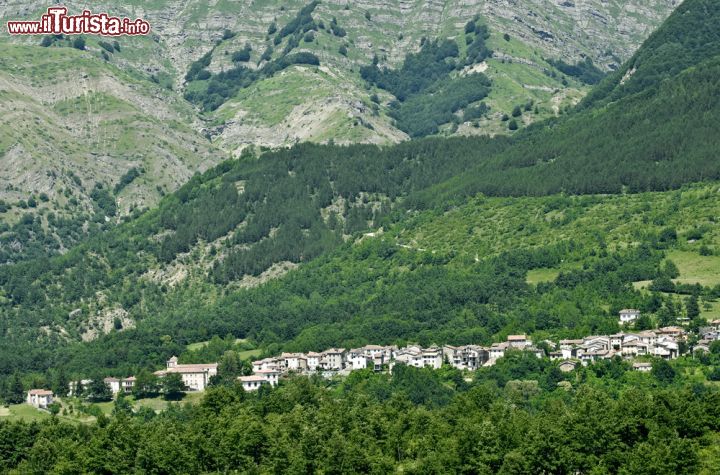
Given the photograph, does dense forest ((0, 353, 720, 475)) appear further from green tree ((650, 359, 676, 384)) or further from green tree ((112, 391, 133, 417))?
green tree ((112, 391, 133, 417))

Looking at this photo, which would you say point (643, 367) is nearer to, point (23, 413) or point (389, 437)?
point (389, 437)

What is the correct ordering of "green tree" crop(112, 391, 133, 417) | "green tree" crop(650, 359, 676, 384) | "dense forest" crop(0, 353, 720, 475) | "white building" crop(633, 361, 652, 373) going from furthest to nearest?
"green tree" crop(112, 391, 133, 417)
"white building" crop(633, 361, 652, 373)
"green tree" crop(650, 359, 676, 384)
"dense forest" crop(0, 353, 720, 475)

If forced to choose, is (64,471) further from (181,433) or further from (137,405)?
(137,405)

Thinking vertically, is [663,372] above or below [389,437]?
above

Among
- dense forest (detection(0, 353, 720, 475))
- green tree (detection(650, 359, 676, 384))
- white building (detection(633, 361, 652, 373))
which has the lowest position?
dense forest (detection(0, 353, 720, 475))

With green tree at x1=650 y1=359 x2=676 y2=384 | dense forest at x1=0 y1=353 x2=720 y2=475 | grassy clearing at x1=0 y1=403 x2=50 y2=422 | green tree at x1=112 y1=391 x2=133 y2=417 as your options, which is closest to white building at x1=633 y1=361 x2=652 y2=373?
green tree at x1=650 y1=359 x2=676 y2=384

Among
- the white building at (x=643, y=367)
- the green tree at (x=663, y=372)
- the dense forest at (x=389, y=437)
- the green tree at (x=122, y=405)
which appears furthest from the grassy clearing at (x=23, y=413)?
the green tree at (x=663, y=372)

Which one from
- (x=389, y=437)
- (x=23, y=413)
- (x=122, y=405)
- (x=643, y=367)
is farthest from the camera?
(x=122, y=405)

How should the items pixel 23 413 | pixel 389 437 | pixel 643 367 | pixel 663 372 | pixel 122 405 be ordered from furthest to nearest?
1. pixel 122 405
2. pixel 23 413
3. pixel 643 367
4. pixel 663 372
5. pixel 389 437

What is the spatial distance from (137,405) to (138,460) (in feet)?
182

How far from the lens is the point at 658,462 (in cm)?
12512

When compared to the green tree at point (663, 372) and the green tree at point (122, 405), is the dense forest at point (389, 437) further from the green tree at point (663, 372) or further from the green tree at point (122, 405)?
A: the green tree at point (122, 405)

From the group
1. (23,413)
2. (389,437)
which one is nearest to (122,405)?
(23,413)

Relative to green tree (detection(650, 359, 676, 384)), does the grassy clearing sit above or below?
above
